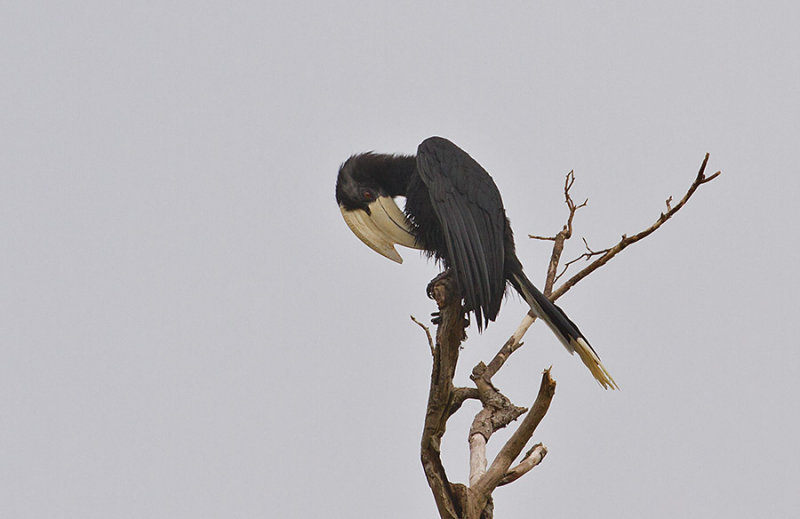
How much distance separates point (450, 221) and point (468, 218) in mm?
92

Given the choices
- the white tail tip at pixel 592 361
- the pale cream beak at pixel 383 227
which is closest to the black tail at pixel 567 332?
the white tail tip at pixel 592 361

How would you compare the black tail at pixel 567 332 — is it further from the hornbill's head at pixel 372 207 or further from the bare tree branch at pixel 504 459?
the hornbill's head at pixel 372 207

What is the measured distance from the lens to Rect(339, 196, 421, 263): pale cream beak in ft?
17.0

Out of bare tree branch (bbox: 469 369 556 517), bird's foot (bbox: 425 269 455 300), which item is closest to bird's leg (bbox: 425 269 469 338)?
bird's foot (bbox: 425 269 455 300)

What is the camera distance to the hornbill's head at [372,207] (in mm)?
5191

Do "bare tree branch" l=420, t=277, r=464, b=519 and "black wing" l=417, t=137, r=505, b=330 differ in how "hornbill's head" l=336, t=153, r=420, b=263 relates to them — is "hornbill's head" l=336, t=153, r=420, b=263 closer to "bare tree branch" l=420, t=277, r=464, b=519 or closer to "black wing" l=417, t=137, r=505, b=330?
"black wing" l=417, t=137, r=505, b=330

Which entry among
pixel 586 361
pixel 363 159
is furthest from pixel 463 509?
pixel 363 159

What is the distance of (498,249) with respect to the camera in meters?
4.61

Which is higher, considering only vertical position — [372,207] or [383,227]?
[372,207]

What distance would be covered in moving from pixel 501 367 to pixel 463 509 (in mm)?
753

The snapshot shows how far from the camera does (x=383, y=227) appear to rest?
5.21 m

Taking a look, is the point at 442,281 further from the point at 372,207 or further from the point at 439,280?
the point at 372,207

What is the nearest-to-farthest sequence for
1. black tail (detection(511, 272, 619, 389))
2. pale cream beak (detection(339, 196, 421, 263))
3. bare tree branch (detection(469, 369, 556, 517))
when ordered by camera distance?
bare tree branch (detection(469, 369, 556, 517)), black tail (detection(511, 272, 619, 389)), pale cream beak (detection(339, 196, 421, 263))

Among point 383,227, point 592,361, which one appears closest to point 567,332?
point 592,361
